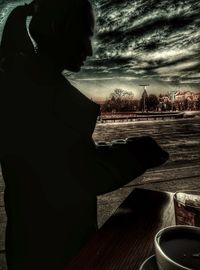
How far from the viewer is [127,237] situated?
2.31ft

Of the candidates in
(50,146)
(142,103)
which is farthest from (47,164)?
(142,103)

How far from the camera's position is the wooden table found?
583 mm

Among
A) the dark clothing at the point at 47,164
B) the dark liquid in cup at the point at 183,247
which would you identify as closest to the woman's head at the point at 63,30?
the dark clothing at the point at 47,164

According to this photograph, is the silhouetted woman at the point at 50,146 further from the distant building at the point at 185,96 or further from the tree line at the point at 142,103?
the distant building at the point at 185,96

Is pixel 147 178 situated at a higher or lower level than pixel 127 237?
lower

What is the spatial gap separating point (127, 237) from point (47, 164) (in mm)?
857

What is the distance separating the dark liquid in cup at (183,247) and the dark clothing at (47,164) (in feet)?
2.51

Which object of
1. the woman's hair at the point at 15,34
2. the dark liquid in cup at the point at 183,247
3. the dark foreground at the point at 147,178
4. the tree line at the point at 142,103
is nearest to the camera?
the dark liquid in cup at the point at 183,247

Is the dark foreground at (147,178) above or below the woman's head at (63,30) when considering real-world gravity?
below

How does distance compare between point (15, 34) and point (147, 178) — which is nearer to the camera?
point (15, 34)

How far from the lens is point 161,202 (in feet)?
3.29

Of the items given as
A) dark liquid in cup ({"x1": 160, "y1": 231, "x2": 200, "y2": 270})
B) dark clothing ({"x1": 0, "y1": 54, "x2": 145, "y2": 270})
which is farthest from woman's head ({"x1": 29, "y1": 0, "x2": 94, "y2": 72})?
dark liquid in cup ({"x1": 160, "y1": 231, "x2": 200, "y2": 270})

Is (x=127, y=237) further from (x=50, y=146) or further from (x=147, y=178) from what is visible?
(x=147, y=178)

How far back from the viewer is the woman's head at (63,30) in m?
1.31
